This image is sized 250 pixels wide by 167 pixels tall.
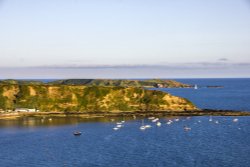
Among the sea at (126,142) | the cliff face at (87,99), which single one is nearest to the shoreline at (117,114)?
the cliff face at (87,99)

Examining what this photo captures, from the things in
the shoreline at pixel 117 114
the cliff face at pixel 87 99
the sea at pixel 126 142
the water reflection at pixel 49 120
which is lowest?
the sea at pixel 126 142

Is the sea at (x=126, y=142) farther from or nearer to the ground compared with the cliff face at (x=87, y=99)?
nearer to the ground

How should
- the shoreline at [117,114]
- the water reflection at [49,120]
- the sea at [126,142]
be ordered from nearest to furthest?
the sea at [126,142]
the water reflection at [49,120]
the shoreline at [117,114]

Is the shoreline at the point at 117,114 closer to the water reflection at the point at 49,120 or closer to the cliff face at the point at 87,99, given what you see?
the water reflection at the point at 49,120

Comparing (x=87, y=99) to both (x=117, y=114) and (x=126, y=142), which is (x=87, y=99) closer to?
(x=117, y=114)

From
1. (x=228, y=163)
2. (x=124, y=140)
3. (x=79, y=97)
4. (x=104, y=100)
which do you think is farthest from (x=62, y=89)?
(x=228, y=163)

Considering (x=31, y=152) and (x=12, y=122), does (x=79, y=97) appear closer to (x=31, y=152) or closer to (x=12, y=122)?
(x=12, y=122)
